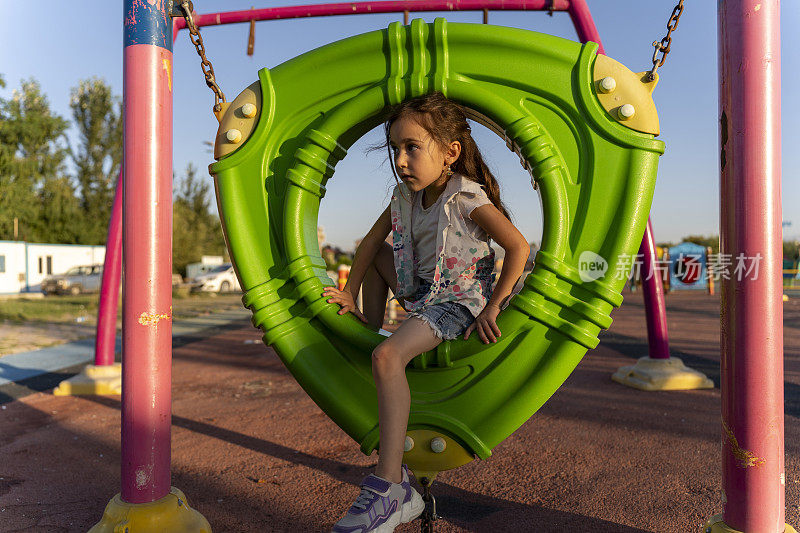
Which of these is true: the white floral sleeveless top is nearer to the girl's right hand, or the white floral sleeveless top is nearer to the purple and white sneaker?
the girl's right hand

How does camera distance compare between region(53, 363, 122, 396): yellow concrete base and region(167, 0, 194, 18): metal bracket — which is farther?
region(53, 363, 122, 396): yellow concrete base

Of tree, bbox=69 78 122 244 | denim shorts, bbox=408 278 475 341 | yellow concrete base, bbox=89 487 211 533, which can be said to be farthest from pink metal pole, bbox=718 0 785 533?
tree, bbox=69 78 122 244

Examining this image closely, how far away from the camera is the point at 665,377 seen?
4.04m

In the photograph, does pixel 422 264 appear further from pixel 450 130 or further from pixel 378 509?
pixel 378 509

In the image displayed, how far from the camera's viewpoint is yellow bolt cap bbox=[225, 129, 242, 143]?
1767 mm

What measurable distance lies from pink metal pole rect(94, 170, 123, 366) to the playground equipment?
95.2 inches

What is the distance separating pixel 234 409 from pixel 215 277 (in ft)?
49.2

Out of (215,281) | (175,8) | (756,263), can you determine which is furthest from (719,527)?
(215,281)

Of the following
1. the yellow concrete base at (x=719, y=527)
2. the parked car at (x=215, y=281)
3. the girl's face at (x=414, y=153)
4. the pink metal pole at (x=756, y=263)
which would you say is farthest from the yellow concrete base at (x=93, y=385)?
the parked car at (x=215, y=281)

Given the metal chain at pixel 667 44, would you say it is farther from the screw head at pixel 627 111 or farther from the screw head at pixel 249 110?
the screw head at pixel 249 110

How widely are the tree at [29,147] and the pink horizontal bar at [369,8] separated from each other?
18945 millimetres

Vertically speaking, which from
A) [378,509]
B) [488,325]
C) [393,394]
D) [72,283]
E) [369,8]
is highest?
[369,8]

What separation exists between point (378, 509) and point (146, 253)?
1.03 meters

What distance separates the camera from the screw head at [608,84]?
158cm
